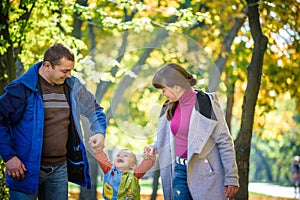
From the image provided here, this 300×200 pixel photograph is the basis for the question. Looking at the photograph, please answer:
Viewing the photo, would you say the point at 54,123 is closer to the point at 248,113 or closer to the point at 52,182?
the point at 52,182

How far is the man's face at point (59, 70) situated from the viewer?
174 inches

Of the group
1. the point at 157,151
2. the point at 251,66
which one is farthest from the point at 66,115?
the point at 251,66

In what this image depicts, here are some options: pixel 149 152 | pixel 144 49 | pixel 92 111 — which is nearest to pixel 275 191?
pixel 144 49

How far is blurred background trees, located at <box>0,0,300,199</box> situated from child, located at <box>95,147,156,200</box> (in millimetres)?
141

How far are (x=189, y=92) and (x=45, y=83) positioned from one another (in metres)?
1.09

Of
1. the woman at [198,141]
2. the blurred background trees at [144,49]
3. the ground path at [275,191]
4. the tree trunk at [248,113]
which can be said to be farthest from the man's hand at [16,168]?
the ground path at [275,191]

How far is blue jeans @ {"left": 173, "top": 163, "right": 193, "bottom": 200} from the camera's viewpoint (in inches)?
193

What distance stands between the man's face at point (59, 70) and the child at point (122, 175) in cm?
112

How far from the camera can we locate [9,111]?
4.32m

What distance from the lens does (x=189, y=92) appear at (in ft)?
15.9

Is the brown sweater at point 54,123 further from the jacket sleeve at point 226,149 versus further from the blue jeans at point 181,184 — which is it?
the jacket sleeve at point 226,149

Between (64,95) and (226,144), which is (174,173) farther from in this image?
(64,95)

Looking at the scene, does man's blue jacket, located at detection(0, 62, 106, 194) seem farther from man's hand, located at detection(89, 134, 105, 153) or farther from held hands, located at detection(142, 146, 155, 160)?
held hands, located at detection(142, 146, 155, 160)

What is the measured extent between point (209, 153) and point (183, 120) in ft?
1.05
